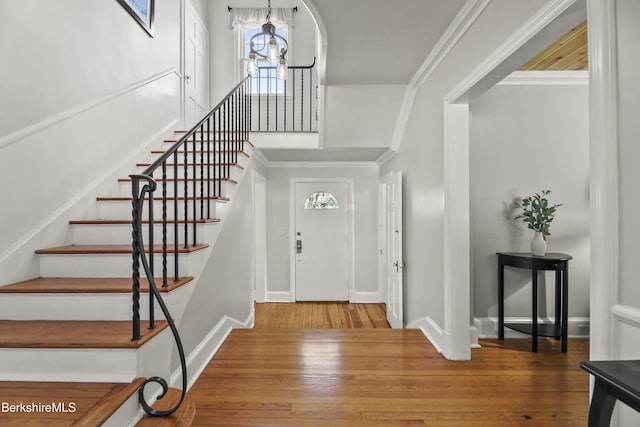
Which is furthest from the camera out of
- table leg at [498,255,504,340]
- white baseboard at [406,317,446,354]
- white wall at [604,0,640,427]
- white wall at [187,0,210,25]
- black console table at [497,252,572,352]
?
white wall at [187,0,210,25]

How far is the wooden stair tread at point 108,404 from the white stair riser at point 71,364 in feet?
0.17

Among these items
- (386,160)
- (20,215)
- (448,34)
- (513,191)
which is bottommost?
(20,215)

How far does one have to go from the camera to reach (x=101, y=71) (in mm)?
2662

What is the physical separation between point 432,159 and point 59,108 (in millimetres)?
2841

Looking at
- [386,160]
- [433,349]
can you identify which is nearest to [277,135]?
[386,160]

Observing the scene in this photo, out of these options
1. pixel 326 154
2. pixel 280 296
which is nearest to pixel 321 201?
pixel 326 154

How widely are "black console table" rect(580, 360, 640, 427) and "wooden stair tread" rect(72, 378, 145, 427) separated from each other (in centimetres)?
156

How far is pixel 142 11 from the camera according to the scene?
3.27 meters

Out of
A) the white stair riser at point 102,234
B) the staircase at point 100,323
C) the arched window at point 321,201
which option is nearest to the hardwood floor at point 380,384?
the staircase at point 100,323

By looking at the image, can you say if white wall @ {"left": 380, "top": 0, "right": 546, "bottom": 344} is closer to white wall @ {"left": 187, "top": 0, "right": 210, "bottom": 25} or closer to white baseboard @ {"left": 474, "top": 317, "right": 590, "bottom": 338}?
white baseboard @ {"left": 474, "top": 317, "right": 590, "bottom": 338}

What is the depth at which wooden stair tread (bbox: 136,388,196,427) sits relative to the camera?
1.32m

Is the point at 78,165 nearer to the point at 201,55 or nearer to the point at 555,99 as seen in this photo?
the point at 201,55

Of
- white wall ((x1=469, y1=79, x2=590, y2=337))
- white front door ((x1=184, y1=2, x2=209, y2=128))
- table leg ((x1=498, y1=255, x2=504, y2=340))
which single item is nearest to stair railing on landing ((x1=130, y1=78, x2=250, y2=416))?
white front door ((x1=184, y1=2, x2=209, y2=128))

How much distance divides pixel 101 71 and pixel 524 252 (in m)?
4.16
